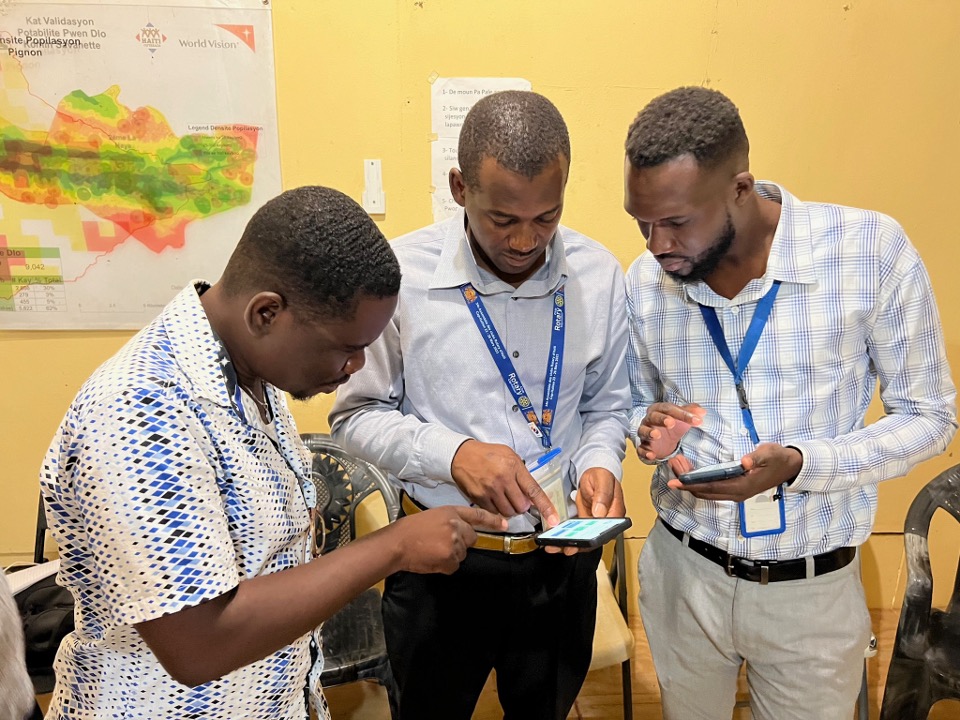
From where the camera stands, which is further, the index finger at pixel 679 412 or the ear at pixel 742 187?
the index finger at pixel 679 412

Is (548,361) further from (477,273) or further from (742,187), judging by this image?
(742,187)

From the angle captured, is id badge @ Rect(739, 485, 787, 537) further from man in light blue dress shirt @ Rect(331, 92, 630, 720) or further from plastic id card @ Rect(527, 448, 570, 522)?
plastic id card @ Rect(527, 448, 570, 522)

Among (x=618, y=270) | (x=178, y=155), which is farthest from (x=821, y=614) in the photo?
(x=178, y=155)

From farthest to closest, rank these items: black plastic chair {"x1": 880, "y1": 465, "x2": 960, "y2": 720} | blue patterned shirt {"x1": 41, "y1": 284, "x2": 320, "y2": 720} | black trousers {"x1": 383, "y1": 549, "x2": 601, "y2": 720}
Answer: black plastic chair {"x1": 880, "y1": 465, "x2": 960, "y2": 720} < black trousers {"x1": 383, "y1": 549, "x2": 601, "y2": 720} < blue patterned shirt {"x1": 41, "y1": 284, "x2": 320, "y2": 720}

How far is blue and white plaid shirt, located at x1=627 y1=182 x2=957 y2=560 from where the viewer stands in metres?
1.39

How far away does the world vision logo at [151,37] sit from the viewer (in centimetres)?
230

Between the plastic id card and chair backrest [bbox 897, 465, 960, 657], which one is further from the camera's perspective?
chair backrest [bbox 897, 465, 960, 657]

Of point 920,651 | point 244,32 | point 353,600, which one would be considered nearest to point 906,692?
point 920,651

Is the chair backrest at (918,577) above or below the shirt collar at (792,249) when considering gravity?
below

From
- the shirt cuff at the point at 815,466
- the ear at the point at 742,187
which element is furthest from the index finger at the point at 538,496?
the ear at the point at 742,187

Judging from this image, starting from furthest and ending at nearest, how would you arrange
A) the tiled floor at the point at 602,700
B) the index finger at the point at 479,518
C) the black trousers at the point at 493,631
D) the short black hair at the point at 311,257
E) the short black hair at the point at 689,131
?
the tiled floor at the point at 602,700
the black trousers at the point at 493,631
the short black hair at the point at 689,131
the index finger at the point at 479,518
the short black hair at the point at 311,257

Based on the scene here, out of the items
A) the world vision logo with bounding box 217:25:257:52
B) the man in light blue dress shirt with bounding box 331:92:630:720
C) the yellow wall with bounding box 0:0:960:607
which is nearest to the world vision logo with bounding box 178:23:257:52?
the world vision logo with bounding box 217:25:257:52

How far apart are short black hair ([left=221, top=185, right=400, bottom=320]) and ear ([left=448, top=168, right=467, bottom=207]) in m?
0.50

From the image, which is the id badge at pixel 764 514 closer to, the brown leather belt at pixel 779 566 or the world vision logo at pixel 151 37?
the brown leather belt at pixel 779 566
